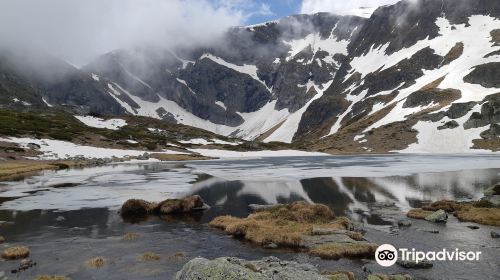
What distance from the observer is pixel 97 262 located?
24.3m

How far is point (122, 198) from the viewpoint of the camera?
2016 inches

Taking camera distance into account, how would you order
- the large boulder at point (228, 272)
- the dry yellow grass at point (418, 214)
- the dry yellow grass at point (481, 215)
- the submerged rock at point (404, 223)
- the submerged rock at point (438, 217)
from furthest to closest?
the dry yellow grass at point (418, 214)
the submerged rock at point (438, 217)
the dry yellow grass at point (481, 215)
the submerged rock at point (404, 223)
the large boulder at point (228, 272)

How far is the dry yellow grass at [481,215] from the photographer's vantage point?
33781mm

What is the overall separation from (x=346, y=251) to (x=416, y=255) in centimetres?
404

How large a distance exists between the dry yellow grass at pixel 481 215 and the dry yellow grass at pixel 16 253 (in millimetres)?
33035

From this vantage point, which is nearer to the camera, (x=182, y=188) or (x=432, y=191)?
(x=432, y=191)

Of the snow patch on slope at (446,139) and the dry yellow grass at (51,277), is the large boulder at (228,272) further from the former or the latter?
the snow patch on slope at (446,139)

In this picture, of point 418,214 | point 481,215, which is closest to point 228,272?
point 418,214

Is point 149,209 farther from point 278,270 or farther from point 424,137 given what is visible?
point 424,137

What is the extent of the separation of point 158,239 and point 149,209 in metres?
12.2

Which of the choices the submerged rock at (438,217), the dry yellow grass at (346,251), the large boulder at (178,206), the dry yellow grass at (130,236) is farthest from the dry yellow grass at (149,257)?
the submerged rock at (438,217)

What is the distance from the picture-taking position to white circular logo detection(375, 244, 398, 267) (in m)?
24.0

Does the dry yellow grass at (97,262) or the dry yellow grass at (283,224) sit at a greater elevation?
the dry yellow grass at (283,224)

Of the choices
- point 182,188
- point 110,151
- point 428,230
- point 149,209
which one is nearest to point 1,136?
point 110,151
